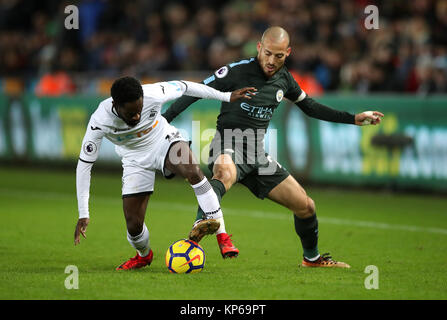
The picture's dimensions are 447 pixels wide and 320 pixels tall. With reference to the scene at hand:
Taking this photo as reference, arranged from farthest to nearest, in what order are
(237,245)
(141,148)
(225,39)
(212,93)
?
(225,39) → (237,245) → (212,93) → (141,148)

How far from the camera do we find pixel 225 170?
7.09 meters

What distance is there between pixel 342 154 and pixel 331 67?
2101 mm

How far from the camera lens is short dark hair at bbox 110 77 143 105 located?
629cm

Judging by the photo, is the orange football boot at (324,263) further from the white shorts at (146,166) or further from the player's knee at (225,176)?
the white shorts at (146,166)

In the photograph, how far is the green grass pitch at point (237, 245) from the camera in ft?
20.1

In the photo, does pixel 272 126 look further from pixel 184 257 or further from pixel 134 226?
pixel 184 257

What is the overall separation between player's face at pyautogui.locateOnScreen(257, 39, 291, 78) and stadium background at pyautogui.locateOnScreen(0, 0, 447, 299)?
6.21 ft

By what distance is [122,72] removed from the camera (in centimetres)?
1858

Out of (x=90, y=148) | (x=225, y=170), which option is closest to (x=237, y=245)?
(x=225, y=170)

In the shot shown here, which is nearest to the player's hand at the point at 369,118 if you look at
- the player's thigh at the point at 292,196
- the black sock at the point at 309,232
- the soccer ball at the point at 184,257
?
the player's thigh at the point at 292,196

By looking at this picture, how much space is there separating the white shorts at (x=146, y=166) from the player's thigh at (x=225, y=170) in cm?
46

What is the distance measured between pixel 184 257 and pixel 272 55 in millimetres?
2050

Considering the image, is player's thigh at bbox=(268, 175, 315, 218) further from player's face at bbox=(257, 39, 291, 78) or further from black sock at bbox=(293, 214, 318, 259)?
player's face at bbox=(257, 39, 291, 78)

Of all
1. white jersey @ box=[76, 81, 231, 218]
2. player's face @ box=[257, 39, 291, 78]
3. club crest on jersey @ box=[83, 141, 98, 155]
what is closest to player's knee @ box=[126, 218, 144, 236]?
white jersey @ box=[76, 81, 231, 218]
